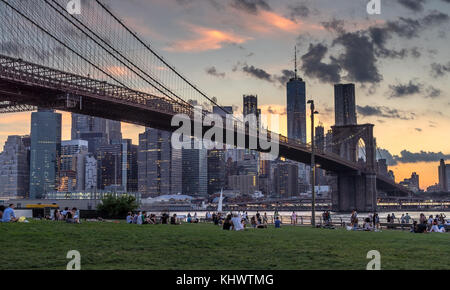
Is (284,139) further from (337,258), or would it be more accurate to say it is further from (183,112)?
(337,258)

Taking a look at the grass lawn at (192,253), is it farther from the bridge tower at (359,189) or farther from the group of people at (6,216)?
the bridge tower at (359,189)

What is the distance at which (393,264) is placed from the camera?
34.4 feet

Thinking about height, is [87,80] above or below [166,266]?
above

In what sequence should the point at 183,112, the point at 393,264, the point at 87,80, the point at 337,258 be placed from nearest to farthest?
the point at 393,264 → the point at 337,258 → the point at 87,80 → the point at 183,112

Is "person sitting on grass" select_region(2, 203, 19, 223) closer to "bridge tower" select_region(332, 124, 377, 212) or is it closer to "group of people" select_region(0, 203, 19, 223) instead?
"group of people" select_region(0, 203, 19, 223)

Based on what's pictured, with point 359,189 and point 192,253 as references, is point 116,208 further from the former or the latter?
point 359,189

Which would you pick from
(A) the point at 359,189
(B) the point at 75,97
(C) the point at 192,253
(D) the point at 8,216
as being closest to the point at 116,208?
(B) the point at 75,97
